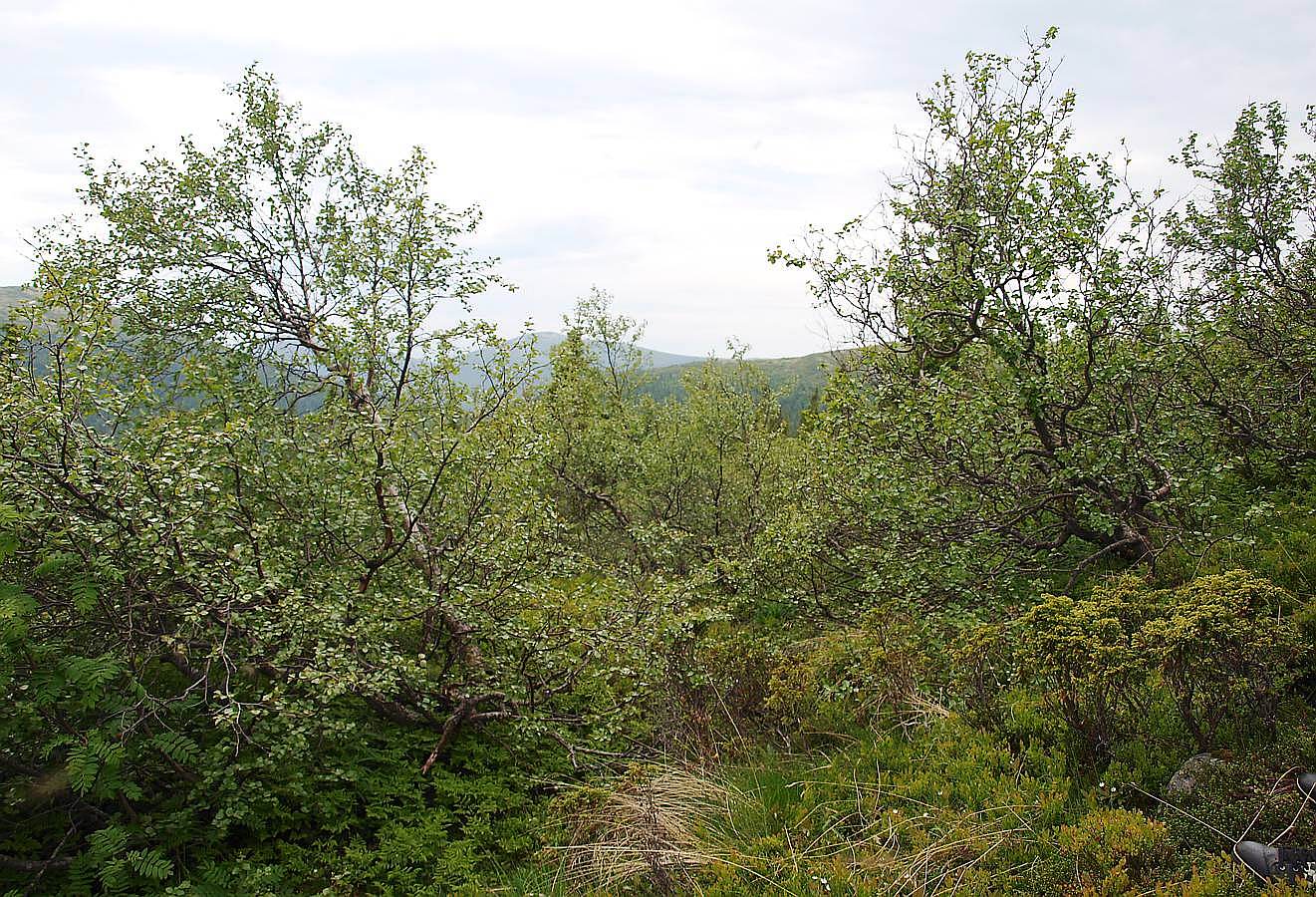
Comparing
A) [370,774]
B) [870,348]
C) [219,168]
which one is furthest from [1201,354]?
[219,168]

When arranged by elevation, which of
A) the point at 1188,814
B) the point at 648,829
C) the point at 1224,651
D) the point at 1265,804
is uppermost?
the point at 1224,651

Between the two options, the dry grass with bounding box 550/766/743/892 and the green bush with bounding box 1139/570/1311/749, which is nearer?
the green bush with bounding box 1139/570/1311/749

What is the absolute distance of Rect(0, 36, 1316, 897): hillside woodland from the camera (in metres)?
4.75

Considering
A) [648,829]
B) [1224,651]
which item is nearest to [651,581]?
[648,829]

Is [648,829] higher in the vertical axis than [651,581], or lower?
lower

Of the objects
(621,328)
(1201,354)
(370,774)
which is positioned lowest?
(370,774)

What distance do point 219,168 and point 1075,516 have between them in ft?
34.7

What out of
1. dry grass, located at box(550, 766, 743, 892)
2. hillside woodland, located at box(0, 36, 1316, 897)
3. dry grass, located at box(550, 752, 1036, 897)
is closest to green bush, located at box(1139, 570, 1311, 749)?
hillside woodland, located at box(0, 36, 1316, 897)

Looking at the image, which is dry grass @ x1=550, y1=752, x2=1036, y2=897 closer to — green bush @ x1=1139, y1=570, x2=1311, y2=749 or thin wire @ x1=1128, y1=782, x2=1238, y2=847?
thin wire @ x1=1128, y1=782, x2=1238, y2=847

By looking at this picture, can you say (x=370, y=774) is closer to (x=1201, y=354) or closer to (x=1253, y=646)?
(x=1253, y=646)

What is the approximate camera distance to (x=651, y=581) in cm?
905

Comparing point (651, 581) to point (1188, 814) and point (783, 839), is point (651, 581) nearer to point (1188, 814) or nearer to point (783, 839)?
point (783, 839)

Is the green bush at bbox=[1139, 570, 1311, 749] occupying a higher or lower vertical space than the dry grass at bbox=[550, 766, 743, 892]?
higher

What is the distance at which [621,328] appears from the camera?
21391 millimetres
